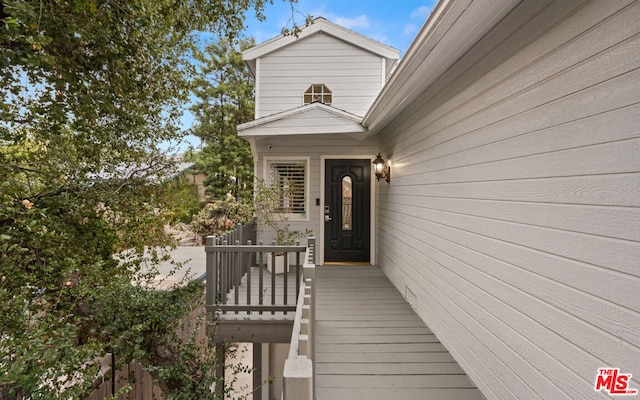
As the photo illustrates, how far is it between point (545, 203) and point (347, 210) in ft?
14.3

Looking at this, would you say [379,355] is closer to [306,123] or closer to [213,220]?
[306,123]

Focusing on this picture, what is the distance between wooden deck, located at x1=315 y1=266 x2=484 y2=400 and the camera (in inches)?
88.6

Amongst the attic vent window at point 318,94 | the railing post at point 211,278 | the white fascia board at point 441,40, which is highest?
the attic vent window at point 318,94

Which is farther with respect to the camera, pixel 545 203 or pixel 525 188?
pixel 525 188

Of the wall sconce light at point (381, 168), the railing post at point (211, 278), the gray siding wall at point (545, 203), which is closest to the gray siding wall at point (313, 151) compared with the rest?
the wall sconce light at point (381, 168)

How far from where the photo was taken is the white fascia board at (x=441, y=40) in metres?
1.72

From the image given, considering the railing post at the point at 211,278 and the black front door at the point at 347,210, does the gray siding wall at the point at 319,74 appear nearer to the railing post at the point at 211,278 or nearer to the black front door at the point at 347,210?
the black front door at the point at 347,210

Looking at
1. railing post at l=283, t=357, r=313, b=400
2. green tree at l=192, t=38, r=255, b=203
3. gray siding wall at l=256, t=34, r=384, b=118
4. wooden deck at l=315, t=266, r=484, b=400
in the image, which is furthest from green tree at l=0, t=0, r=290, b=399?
green tree at l=192, t=38, r=255, b=203

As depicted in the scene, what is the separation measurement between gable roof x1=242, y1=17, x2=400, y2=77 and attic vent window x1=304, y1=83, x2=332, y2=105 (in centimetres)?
104

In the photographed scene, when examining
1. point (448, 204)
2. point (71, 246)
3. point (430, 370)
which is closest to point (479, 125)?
point (448, 204)

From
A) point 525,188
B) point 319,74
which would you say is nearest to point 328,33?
point 319,74

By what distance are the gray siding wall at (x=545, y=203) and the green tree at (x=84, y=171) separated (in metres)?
2.71

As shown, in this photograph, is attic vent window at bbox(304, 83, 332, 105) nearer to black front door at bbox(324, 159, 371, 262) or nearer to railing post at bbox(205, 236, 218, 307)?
black front door at bbox(324, 159, 371, 262)

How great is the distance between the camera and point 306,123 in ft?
16.7
